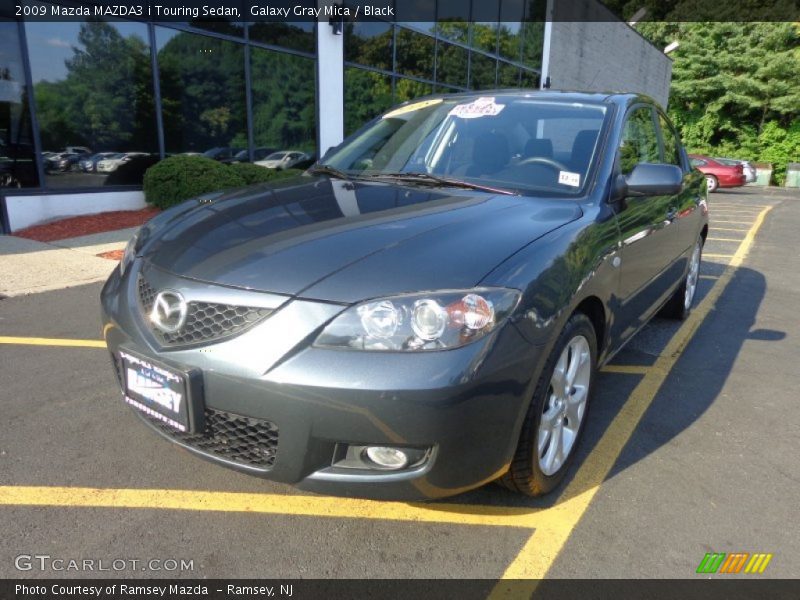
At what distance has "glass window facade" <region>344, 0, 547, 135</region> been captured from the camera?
42.7 feet

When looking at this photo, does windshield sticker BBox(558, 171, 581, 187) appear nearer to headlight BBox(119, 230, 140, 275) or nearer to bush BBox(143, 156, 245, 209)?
headlight BBox(119, 230, 140, 275)

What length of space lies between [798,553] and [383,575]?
1512 mm

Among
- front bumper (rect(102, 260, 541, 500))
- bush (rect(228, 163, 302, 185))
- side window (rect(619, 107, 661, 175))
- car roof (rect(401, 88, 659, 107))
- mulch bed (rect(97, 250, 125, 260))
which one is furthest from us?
bush (rect(228, 163, 302, 185))

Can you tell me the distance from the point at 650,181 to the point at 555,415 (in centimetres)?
122

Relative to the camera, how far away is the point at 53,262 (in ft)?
20.4

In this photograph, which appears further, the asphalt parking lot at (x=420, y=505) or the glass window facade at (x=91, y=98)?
the glass window facade at (x=91, y=98)

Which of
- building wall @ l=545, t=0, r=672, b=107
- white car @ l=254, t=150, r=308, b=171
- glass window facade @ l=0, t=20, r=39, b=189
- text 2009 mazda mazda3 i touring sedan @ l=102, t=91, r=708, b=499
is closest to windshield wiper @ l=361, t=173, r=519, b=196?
text 2009 mazda mazda3 i touring sedan @ l=102, t=91, r=708, b=499

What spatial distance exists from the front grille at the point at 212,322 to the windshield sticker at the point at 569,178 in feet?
5.29

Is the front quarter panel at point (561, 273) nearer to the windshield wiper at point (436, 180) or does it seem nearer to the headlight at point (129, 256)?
the windshield wiper at point (436, 180)

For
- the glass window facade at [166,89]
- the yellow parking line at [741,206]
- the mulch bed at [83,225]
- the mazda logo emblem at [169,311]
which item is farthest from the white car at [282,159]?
the yellow parking line at [741,206]

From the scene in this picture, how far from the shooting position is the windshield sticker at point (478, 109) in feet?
10.9

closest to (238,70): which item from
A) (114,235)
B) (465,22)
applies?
(114,235)

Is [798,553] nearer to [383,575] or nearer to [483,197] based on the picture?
[383,575]

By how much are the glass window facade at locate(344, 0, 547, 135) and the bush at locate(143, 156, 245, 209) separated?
4.66m
